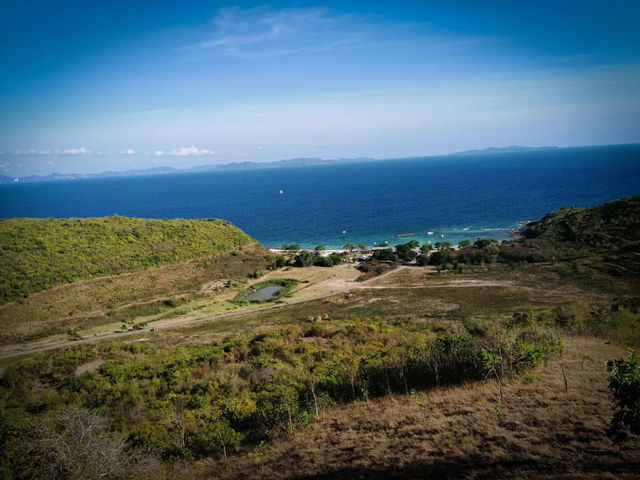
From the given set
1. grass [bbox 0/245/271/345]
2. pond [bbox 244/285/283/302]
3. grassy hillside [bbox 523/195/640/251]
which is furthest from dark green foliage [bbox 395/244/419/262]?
grass [bbox 0/245/271/345]

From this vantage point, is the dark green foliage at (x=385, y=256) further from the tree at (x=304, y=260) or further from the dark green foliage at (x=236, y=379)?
the dark green foliage at (x=236, y=379)

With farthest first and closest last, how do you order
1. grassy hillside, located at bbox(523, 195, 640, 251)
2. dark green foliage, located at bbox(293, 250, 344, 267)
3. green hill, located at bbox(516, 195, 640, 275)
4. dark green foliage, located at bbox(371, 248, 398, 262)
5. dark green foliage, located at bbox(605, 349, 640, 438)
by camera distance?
1. dark green foliage, located at bbox(371, 248, 398, 262)
2. dark green foliage, located at bbox(293, 250, 344, 267)
3. grassy hillside, located at bbox(523, 195, 640, 251)
4. green hill, located at bbox(516, 195, 640, 275)
5. dark green foliage, located at bbox(605, 349, 640, 438)

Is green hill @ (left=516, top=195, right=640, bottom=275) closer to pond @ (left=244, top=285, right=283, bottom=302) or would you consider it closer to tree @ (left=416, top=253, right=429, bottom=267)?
tree @ (left=416, top=253, right=429, bottom=267)

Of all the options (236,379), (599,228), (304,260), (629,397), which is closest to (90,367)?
(236,379)

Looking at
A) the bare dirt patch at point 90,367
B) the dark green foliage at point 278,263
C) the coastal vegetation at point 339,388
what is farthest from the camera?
the dark green foliage at point 278,263

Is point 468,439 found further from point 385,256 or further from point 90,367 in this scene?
point 385,256

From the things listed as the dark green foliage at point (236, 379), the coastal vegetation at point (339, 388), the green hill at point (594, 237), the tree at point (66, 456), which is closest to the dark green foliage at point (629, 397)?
the coastal vegetation at point (339, 388)
